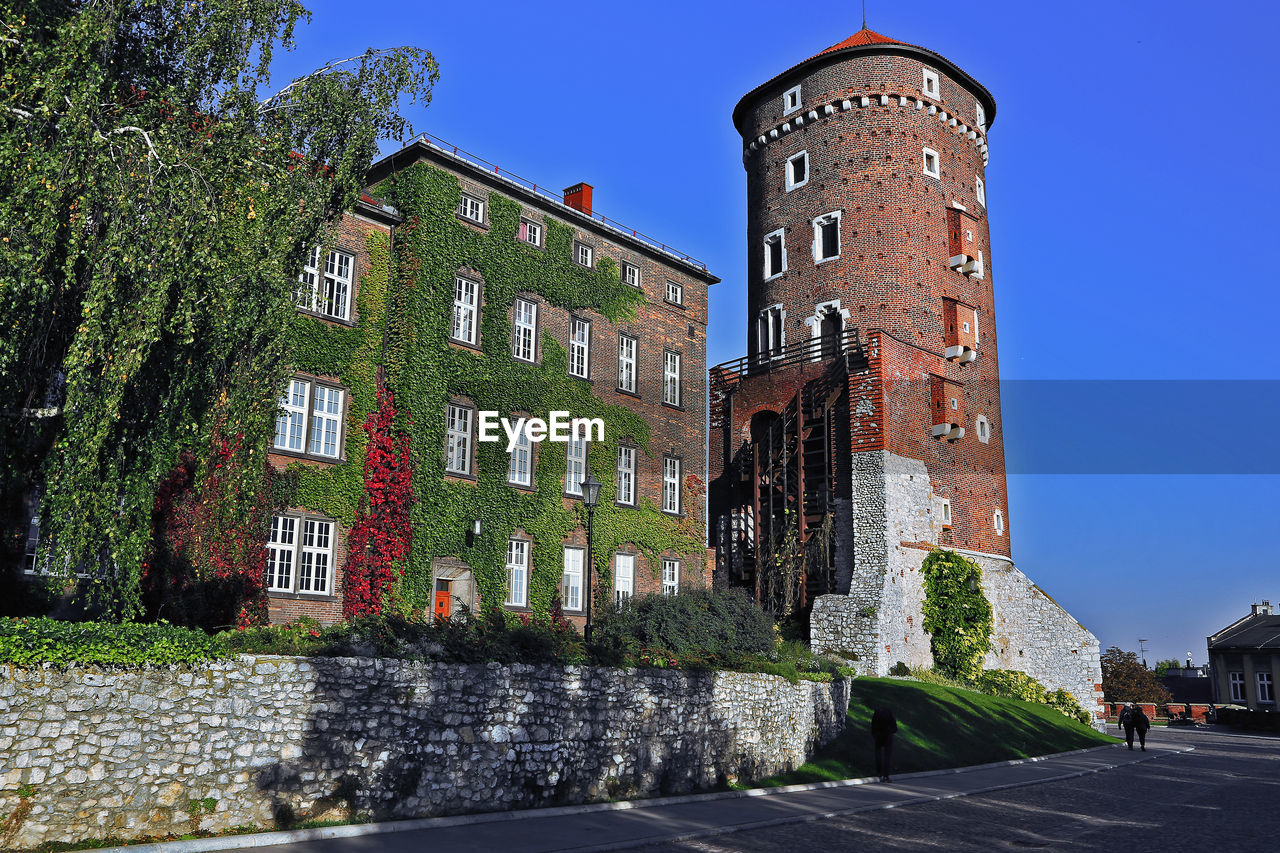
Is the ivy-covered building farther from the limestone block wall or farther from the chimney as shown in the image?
the limestone block wall

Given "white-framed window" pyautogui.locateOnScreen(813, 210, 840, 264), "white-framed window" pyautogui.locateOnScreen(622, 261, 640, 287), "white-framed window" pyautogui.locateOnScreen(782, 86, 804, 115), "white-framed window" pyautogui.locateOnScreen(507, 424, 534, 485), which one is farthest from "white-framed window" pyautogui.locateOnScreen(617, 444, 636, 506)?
"white-framed window" pyautogui.locateOnScreen(782, 86, 804, 115)

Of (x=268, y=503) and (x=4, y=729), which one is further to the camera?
(x=268, y=503)

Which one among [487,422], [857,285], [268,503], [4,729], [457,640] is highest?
[857,285]

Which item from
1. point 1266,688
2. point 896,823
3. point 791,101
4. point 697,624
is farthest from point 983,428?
point 1266,688

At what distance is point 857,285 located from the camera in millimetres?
40719

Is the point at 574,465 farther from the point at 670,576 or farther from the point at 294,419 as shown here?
the point at 294,419

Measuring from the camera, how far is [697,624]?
23.1 m

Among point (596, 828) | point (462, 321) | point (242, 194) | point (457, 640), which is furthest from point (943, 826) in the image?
point (462, 321)

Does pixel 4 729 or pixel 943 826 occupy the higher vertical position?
pixel 4 729

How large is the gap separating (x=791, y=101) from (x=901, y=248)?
9.66 m

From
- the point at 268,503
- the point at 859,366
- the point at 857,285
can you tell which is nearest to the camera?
the point at 268,503

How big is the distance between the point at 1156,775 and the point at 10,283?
25.3 m

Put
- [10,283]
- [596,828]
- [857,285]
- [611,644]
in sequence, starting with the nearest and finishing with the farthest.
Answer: [10,283] < [596,828] < [611,644] < [857,285]

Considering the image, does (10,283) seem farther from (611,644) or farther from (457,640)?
(611,644)
